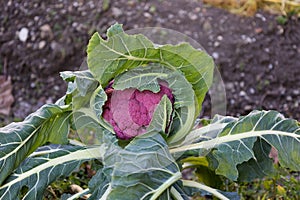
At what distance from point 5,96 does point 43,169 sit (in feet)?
4.39

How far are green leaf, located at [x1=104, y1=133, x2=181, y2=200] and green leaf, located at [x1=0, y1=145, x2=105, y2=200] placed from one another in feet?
0.54

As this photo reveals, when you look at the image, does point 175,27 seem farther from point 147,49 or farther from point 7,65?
point 147,49

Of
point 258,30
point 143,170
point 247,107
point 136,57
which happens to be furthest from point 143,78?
point 258,30

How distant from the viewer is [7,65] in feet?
8.43

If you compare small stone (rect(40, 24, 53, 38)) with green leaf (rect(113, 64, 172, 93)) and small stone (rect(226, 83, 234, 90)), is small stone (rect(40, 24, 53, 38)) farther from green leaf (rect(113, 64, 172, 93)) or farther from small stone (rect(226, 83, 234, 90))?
green leaf (rect(113, 64, 172, 93))

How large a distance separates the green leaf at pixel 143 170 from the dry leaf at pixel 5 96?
4.67 feet

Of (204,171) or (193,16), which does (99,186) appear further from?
(193,16)

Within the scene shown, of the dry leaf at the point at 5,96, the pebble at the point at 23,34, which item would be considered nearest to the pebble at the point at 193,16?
the pebble at the point at 23,34

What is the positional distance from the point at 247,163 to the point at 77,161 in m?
0.36

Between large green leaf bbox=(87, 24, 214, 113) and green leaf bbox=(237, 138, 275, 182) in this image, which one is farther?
green leaf bbox=(237, 138, 275, 182)

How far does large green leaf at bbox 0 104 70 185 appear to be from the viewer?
1163 millimetres

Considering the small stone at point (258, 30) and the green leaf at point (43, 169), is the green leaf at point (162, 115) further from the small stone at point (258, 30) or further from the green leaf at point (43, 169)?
the small stone at point (258, 30)

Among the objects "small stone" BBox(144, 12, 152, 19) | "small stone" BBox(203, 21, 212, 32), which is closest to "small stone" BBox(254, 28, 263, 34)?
"small stone" BBox(203, 21, 212, 32)

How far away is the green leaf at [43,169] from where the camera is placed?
117 cm
